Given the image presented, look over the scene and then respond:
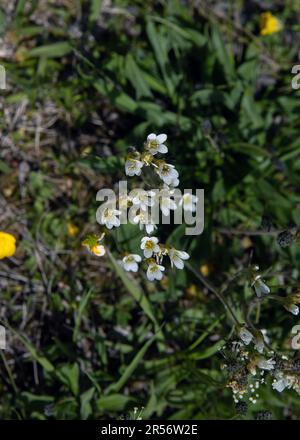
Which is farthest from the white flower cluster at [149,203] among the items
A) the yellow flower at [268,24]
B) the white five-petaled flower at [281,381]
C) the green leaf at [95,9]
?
the yellow flower at [268,24]

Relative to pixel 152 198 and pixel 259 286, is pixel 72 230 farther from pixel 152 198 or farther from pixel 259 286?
pixel 259 286

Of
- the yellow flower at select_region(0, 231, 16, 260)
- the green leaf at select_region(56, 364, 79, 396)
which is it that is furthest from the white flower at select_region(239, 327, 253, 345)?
the yellow flower at select_region(0, 231, 16, 260)

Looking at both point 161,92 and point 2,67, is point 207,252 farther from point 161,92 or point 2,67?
point 2,67

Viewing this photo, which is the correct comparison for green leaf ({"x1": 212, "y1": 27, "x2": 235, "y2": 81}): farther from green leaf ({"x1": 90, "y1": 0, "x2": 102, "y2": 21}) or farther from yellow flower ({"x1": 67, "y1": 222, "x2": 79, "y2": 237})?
yellow flower ({"x1": 67, "y1": 222, "x2": 79, "y2": 237})

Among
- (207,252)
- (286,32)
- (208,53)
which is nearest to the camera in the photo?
(207,252)


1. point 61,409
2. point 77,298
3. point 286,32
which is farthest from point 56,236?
point 286,32

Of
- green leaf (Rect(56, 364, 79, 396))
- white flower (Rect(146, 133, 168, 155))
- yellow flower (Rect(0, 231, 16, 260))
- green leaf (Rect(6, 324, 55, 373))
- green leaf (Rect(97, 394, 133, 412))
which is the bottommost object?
green leaf (Rect(97, 394, 133, 412))

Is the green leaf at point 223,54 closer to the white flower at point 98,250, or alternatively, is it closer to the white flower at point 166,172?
the white flower at point 166,172
